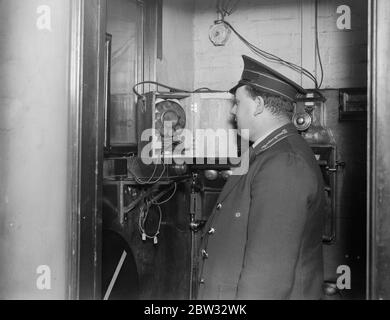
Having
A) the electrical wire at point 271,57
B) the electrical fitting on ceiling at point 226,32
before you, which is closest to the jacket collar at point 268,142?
the electrical wire at point 271,57

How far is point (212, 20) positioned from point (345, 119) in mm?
1396

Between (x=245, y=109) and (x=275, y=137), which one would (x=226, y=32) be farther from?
(x=275, y=137)

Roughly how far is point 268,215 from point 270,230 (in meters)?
0.06

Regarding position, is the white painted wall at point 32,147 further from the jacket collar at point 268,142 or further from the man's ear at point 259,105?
the man's ear at point 259,105

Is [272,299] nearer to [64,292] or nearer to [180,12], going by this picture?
[64,292]

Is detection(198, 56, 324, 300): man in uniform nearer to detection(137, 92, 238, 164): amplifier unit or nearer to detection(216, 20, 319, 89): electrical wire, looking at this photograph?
detection(137, 92, 238, 164): amplifier unit

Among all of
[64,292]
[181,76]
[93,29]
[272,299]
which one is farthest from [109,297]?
[181,76]

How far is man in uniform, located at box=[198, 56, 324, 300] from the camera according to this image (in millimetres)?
1683

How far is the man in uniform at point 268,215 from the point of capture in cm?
168

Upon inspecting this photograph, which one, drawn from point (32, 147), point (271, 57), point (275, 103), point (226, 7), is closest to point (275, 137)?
point (275, 103)

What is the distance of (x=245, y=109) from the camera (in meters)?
2.04

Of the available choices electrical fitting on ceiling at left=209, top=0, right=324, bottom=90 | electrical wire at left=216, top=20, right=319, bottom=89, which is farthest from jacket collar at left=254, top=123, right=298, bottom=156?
electrical fitting on ceiling at left=209, top=0, right=324, bottom=90

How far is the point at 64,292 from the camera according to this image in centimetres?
172

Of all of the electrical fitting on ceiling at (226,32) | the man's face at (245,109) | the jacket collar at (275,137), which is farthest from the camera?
the electrical fitting on ceiling at (226,32)
